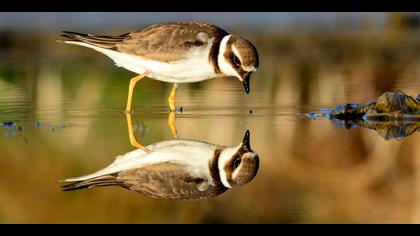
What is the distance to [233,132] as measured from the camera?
997 cm

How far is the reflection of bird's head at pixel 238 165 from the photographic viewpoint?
8188 mm

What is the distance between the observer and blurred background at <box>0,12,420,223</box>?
7.28 m

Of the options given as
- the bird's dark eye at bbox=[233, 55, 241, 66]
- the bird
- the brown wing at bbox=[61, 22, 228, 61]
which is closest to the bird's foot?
the bird

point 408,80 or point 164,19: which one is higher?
point 164,19

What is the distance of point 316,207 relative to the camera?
7242 mm

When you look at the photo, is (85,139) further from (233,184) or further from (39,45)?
(39,45)

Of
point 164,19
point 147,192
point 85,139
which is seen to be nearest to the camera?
point 147,192

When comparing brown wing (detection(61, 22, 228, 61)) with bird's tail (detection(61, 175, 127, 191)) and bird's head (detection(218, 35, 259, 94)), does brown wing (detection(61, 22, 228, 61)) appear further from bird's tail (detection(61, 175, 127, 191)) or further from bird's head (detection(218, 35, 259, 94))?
bird's tail (detection(61, 175, 127, 191))

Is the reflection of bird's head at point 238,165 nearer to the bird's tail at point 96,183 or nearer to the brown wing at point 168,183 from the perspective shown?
the brown wing at point 168,183

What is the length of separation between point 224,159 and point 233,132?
4.15ft

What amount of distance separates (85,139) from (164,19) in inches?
430

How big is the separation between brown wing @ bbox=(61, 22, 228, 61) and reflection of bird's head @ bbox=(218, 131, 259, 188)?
209 centimetres
